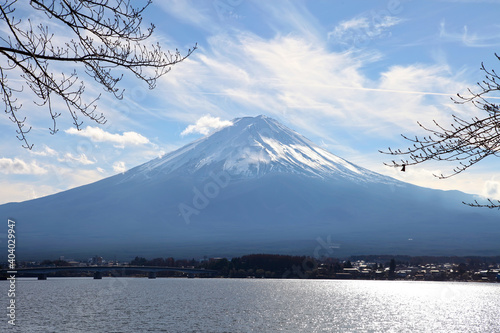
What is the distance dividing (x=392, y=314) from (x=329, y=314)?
32.0 feet

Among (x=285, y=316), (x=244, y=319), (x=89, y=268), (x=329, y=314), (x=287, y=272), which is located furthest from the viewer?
(x=287, y=272)

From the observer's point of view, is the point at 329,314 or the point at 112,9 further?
the point at 329,314

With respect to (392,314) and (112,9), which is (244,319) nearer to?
(392,314)

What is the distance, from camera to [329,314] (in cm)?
6338

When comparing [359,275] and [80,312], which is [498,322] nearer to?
[80,312]

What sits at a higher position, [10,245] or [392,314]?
[10,245]

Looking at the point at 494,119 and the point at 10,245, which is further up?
the point at 494,119

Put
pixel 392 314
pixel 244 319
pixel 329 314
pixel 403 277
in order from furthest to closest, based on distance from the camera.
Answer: pixel 403 277, pixel 392 314, pixel 329 314, pixel 244 319

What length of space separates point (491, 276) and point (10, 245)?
197m

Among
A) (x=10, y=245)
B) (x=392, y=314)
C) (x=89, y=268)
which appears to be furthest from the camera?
(x=89, y=268)

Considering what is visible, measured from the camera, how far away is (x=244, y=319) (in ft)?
178

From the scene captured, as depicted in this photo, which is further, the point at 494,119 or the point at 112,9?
the point at 112,9

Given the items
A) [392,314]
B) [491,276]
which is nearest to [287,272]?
[491,276]

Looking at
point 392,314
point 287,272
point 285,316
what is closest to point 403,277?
point 287,272
